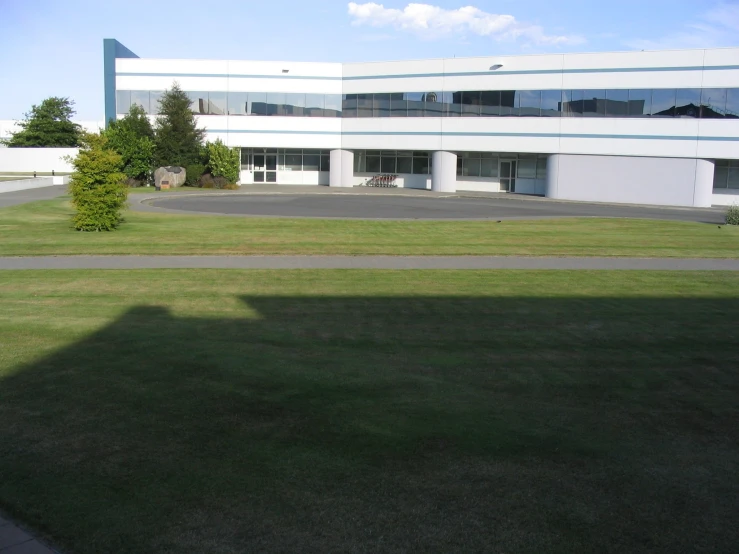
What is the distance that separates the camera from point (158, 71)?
182 feet

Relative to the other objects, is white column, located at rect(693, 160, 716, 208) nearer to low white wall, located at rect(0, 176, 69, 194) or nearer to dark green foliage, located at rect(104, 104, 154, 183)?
dark green foliage, located at rect(104, 104, 154, 183)

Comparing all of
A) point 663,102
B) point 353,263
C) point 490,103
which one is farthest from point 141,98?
point 353,263

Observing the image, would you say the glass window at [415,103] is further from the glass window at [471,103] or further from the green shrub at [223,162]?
the green shrub at [223,162]

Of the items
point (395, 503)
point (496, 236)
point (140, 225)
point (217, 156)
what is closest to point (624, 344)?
point (395, 503)

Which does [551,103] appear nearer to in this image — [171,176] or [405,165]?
[405,165]

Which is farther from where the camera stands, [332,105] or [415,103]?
[332,105]

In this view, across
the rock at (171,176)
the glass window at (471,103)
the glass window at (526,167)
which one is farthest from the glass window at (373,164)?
the rock at (171,176)

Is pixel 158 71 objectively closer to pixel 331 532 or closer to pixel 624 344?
pixel 624 344

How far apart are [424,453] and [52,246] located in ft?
55.4

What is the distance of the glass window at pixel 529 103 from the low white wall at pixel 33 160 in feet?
143

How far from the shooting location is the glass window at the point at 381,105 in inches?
2143

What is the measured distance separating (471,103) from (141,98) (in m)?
24.5

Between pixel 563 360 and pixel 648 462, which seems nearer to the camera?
pixel 648 462

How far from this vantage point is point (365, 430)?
6.45 meters
